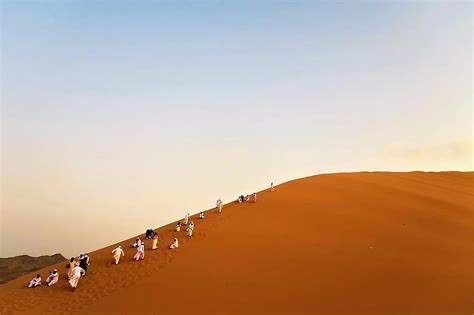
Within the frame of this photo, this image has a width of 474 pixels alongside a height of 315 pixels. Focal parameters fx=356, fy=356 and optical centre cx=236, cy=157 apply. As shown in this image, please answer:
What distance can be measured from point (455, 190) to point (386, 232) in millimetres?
12611

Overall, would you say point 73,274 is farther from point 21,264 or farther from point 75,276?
point 21,264

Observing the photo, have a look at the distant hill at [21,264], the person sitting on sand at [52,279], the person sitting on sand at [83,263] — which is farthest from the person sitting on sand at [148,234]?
the distant hill at [21,264]

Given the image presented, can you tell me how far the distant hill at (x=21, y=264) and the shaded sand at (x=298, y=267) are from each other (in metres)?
16.6

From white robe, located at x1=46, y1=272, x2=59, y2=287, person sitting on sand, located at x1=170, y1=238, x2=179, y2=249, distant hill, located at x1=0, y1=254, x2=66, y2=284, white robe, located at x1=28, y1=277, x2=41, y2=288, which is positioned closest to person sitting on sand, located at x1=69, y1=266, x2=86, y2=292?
white robe, located at x1=46, y1=272, x2=59, y2=287

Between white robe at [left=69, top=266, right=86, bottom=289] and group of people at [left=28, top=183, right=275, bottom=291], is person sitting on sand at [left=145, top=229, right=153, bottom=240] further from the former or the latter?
white robe at [left=69, top=266, right=86, bottom=289]

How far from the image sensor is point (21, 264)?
35969 mm

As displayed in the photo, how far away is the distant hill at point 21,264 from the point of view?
31.1 meters

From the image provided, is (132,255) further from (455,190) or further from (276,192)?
(455,190)

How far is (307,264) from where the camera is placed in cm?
1419

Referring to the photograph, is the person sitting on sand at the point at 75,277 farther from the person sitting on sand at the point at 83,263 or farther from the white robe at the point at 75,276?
the person sitting on sand at the point at 83,263

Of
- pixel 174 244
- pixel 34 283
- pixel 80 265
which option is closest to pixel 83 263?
pixel 80 265

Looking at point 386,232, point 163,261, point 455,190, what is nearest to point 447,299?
point 386,232

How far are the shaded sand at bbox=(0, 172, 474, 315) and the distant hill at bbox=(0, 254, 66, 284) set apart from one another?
16649mm

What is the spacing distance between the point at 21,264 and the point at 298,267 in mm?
33294
